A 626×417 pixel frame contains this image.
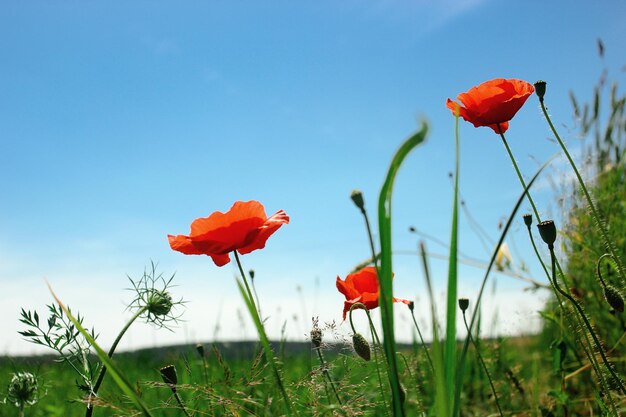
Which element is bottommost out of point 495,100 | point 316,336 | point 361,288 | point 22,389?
point 22,389

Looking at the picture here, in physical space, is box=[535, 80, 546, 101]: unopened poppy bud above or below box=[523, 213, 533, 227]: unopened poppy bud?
above

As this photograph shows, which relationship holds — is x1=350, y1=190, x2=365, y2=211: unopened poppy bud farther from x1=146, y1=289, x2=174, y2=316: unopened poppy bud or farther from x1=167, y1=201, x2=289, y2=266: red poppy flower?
x1=146, y1=289, x2=174, y2=316: unopened poppy bud

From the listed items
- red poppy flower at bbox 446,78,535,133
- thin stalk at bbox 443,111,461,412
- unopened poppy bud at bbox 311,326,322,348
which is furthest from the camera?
red poppy flower at bbox 446,78,535,133

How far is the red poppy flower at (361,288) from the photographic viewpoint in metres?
1.49

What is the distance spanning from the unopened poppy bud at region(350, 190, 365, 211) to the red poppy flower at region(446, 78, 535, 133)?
0.81 meters

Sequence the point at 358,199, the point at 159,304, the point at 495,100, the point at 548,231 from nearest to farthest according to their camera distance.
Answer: the point at 358,199, the point at 548,231, the point at 159,304, the point at 495,100

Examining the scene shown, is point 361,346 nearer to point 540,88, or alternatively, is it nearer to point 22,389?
point 540,88

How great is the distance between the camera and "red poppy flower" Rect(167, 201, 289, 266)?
1430 mm

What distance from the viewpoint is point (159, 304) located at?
5.13 feet

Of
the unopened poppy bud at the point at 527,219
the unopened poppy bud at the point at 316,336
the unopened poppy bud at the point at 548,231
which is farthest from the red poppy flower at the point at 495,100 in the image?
the unopened poppy bud at the point at 316,336

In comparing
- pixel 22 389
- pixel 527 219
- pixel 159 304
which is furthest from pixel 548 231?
pixel 22 389

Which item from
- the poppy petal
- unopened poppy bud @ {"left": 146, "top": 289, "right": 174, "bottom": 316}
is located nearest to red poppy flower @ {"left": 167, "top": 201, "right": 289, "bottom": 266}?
the poppy petal

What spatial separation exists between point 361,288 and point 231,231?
14.6 inches

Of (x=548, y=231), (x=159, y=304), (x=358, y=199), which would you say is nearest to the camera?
(x=358, y=199)
